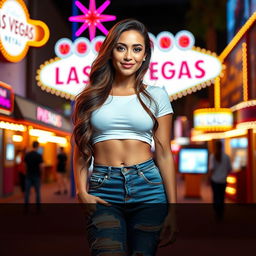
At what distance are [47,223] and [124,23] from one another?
24.8 feet

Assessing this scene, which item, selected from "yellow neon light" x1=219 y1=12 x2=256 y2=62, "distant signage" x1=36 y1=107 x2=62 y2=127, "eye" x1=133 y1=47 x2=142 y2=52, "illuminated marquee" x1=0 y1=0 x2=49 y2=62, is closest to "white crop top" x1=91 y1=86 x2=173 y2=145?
"eye" x1=133 y1=47 x2=142 y2=52

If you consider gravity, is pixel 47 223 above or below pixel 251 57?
below

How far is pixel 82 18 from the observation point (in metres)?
13.6

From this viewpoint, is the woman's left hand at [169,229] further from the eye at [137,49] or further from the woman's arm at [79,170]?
the eye at [137,49]

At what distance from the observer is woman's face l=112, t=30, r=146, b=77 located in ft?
7.89

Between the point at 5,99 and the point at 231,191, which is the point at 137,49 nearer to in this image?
the point at 5,99

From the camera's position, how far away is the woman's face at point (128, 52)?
7.89 feet

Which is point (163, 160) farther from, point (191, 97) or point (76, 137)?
point (191, 97)

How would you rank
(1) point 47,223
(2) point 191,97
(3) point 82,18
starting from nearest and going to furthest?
(1) point 47,223
(3) point 82,18
(2) point 191,97

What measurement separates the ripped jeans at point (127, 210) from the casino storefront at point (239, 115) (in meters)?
8.83

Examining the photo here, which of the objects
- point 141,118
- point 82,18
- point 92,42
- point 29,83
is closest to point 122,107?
point 141,118

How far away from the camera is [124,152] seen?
2316mm

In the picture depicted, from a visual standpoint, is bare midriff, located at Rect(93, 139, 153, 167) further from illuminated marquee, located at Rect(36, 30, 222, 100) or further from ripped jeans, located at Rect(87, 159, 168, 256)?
illuminated marquee, located at Rect(36, 30, 222, 100)

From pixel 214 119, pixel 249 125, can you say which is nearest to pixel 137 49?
pixel 249 125
